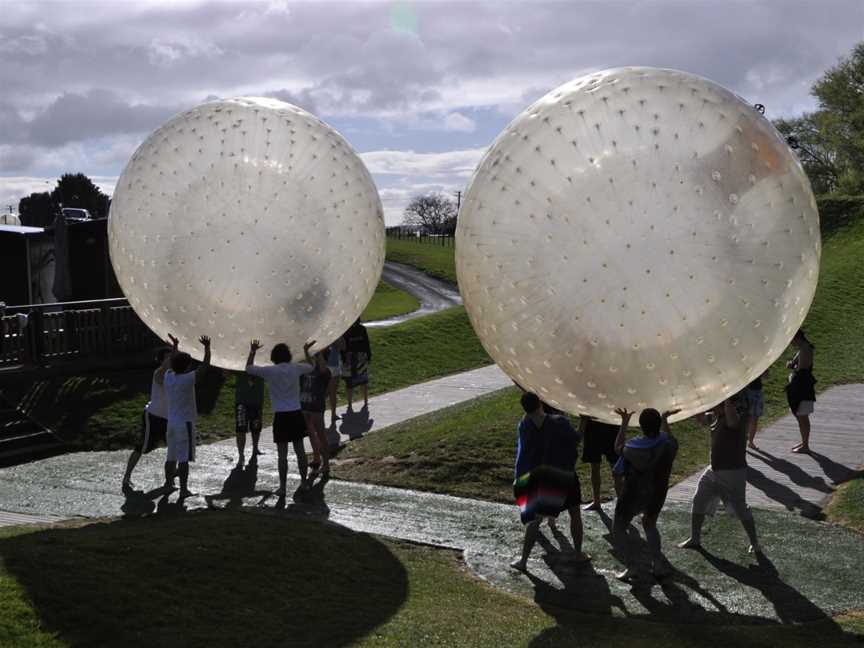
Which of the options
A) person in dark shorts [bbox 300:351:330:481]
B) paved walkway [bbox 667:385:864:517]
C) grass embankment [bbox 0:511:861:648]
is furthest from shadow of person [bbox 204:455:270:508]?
paved walkway [bbox 667:385:864:517]

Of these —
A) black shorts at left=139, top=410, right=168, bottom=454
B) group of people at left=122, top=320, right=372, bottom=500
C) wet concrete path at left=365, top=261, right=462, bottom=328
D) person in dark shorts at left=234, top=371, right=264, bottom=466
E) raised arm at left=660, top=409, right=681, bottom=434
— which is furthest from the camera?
wet concrete path at left=365, top=261, right=462, bottom=328

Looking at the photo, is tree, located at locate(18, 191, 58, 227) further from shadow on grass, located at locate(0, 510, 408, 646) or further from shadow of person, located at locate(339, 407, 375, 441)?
shadow on grass, located at locate(0, 510, 408, 646)

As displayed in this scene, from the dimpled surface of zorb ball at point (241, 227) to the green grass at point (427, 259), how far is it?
36.5 meters

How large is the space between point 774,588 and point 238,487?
5.72 m

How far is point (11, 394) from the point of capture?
15.1 m

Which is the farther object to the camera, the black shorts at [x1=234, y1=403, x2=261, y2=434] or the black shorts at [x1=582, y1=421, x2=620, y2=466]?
the black shorts at [x1=234, y1=403, x2=261, y2=434]

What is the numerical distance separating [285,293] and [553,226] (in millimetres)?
2713

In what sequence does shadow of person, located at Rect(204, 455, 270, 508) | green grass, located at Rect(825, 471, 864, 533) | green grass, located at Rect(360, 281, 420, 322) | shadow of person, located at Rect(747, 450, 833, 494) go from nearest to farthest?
green grass, located at Rect(825, 471, 864, 533) < shadow of person, located at Rect(204, 455, 270, 508) < shadow of person, located at Rect(747, 450, 833, 494) < green grass, located at Rect(360, 281, 420, 322)

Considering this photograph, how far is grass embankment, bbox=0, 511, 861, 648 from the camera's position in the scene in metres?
5.88

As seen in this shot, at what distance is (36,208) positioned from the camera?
9781 centimetres

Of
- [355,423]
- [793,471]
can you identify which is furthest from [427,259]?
[793,471]

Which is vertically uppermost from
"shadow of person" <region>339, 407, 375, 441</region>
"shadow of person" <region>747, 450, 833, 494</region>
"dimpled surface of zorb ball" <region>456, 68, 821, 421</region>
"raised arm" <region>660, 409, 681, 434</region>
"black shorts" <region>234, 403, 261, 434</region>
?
"dimpled surface of zorb ball" <region>456, 68, 821, 421</region>

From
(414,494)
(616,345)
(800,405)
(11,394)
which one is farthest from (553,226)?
(11,394)

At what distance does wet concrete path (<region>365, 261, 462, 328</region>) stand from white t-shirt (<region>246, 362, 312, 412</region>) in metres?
19.9
